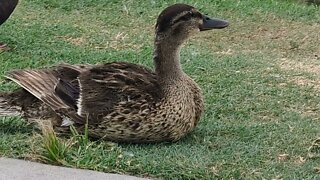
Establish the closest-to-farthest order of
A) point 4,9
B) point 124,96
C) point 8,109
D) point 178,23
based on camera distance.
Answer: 1. point 124,96
2. point 8,109
3. point 178,23
4. point 4,9

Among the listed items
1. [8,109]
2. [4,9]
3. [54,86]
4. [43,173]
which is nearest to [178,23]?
[54,86]

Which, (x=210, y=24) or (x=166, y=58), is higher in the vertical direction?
(x=210, y=24)

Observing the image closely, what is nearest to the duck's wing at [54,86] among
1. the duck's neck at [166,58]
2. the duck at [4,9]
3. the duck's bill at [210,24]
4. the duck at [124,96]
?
the duck at [124,96]

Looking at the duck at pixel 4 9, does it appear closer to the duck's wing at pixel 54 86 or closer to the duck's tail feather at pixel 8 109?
the duck's tail feather at pixel 8 109

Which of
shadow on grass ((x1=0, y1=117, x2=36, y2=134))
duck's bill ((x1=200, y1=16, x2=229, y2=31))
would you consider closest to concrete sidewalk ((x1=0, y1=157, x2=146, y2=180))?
shadow on grass ((x1=0, y1=117, x2=36, y2=134))

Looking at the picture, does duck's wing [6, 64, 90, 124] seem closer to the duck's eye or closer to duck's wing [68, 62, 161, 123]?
duck's wing [68, 62, 161, 123]

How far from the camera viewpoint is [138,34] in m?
9.48

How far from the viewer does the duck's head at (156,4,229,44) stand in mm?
5641

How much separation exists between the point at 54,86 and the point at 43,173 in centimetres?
103

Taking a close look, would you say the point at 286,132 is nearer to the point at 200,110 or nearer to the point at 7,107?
the point at 200,110

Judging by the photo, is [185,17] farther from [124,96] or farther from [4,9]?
[4,9]

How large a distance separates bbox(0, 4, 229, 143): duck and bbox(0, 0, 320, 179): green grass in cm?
12

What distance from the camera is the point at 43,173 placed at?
449cm

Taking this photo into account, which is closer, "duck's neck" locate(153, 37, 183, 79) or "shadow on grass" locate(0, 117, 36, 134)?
"shadow on grass" locate(0, 117, 36, 134)
